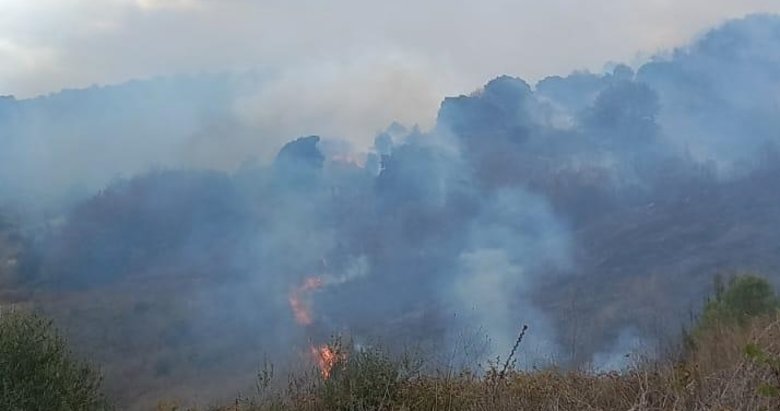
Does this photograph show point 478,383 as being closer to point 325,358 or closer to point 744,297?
point 325,358

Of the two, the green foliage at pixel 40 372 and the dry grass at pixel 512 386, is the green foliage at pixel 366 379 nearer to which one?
the dry grass at pixel 512 386

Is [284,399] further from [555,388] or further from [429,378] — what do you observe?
[555,388]

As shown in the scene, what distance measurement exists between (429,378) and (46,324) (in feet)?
16.5

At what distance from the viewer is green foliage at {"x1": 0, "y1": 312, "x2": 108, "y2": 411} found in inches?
350

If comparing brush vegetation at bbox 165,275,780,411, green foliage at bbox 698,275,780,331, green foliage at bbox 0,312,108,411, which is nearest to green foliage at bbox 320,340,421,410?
brush vegetation at bbox 165,275,780,411

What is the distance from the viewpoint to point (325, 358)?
1130 centimetres

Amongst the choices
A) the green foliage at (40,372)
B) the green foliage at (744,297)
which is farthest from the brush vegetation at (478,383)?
the green foliage at (744,297)

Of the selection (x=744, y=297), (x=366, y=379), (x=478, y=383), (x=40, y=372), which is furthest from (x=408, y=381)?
(x=744, y=297)

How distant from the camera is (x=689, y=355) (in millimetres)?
11930

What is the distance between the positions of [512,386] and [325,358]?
2904 millimetres

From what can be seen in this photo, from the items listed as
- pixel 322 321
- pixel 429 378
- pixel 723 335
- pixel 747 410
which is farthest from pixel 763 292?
pixel 322 321

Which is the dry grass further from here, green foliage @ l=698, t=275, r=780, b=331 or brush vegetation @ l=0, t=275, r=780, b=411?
green foliage @ l=698, t=275, r=780, b=331

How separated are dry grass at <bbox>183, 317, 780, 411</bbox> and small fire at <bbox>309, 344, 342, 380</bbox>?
0.59ft

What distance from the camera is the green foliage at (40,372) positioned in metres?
8.88
